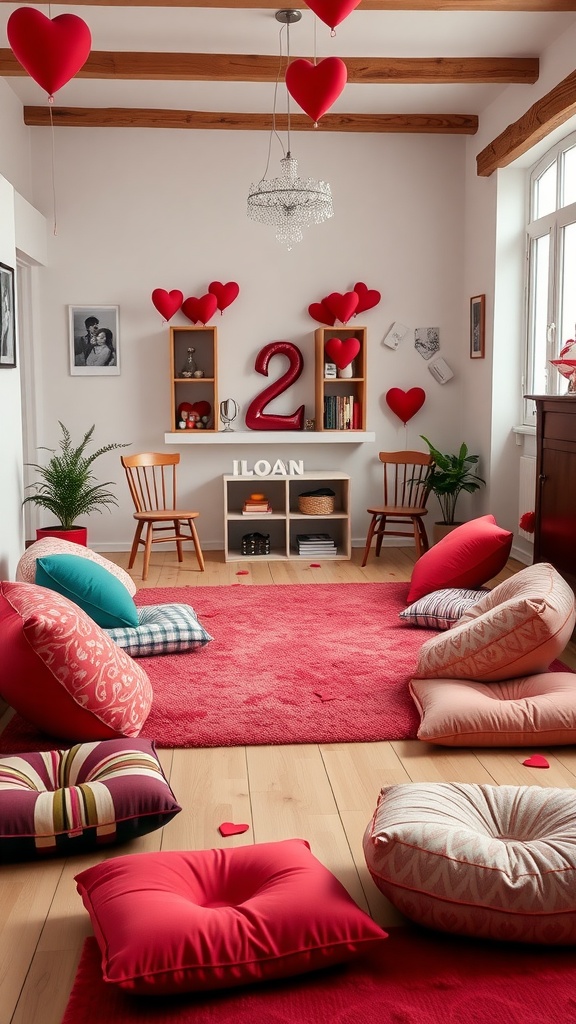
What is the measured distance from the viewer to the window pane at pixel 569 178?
561 cm

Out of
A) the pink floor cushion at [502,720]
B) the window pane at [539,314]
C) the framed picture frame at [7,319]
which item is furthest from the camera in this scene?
the window pane at [539,314]

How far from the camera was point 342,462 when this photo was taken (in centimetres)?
725

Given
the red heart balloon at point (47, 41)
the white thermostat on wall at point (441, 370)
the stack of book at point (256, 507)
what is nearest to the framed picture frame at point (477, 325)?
the white thermostat on wall at point (441, 370)

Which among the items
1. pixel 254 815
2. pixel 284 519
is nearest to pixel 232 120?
pixel 284 519

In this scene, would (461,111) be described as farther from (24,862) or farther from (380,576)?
(24,862)

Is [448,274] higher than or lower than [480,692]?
higher

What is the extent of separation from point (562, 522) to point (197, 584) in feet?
7.78

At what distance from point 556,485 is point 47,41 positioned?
114 inches

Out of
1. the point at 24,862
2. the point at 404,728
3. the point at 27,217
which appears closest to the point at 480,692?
the point at 404,728

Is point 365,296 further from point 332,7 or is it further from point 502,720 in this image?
point 502,720

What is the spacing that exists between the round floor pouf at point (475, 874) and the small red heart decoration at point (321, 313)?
5.24 metres

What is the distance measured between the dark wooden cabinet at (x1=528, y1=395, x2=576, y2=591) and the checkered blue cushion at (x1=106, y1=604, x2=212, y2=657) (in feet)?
5.57

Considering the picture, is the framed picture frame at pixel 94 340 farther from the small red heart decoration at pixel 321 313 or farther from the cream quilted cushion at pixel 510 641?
the cream quilted cushion at pixel 510 641

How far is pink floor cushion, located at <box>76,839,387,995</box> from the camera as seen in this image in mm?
1810
